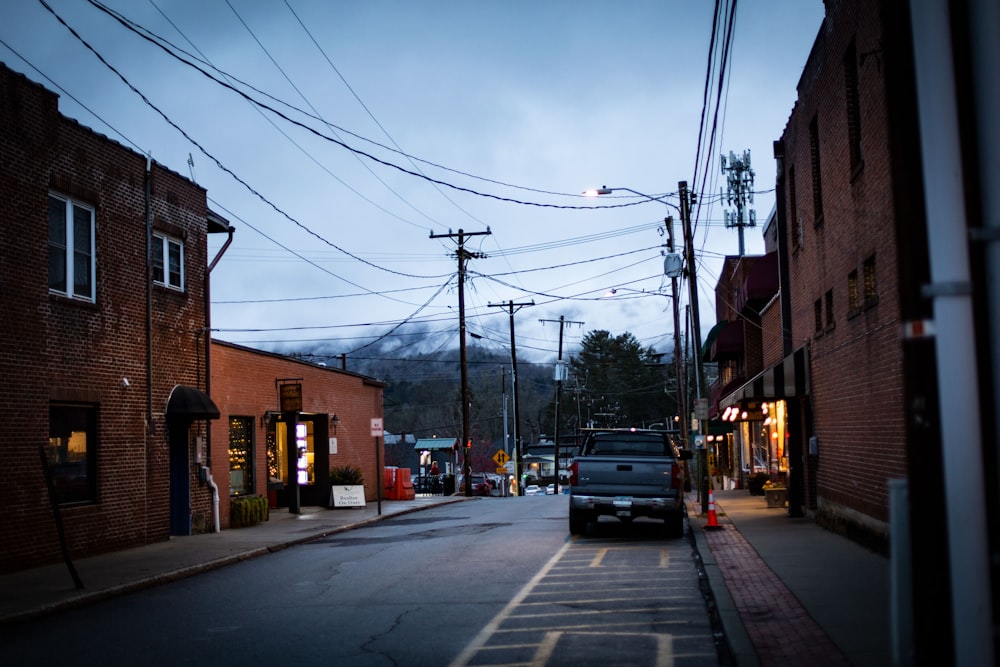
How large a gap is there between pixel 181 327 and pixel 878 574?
15.1 metres

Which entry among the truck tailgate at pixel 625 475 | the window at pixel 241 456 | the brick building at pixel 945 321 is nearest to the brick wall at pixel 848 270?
the truck tailgate at pixel 625 475

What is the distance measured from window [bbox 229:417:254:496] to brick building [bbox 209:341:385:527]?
25 millimetres

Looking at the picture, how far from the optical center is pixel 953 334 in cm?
413

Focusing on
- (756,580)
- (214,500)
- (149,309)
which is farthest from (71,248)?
(756,580)

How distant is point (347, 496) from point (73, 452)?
46.2 feet

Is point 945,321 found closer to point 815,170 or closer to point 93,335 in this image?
point 815,170

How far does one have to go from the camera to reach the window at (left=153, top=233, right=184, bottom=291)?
21.3 meters

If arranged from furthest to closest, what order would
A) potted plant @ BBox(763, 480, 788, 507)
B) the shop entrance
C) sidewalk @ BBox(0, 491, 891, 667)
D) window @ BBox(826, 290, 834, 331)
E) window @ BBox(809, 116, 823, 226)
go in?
the shop entrance, potted plant @ BBox(763, 480, 788, 507), window @ BBox(809, 116, 823, 226), window @ BBox(826, 290, 834, 331), sidewalk @ BBox(0, 491, 891, 667)

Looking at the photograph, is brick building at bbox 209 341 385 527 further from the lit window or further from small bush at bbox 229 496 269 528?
the lit window

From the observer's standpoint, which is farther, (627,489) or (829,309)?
(627,489)

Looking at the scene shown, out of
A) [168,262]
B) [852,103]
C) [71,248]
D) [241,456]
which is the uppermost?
[852,103]

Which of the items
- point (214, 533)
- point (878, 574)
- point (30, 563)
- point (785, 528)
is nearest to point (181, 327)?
point (214, 533)

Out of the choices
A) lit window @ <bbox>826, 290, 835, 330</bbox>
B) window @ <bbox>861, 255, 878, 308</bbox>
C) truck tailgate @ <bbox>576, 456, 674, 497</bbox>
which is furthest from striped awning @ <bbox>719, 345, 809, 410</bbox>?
window @ <bbox>861, 255, 878, 308</bbox>

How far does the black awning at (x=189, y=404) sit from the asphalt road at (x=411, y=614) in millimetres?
4433
